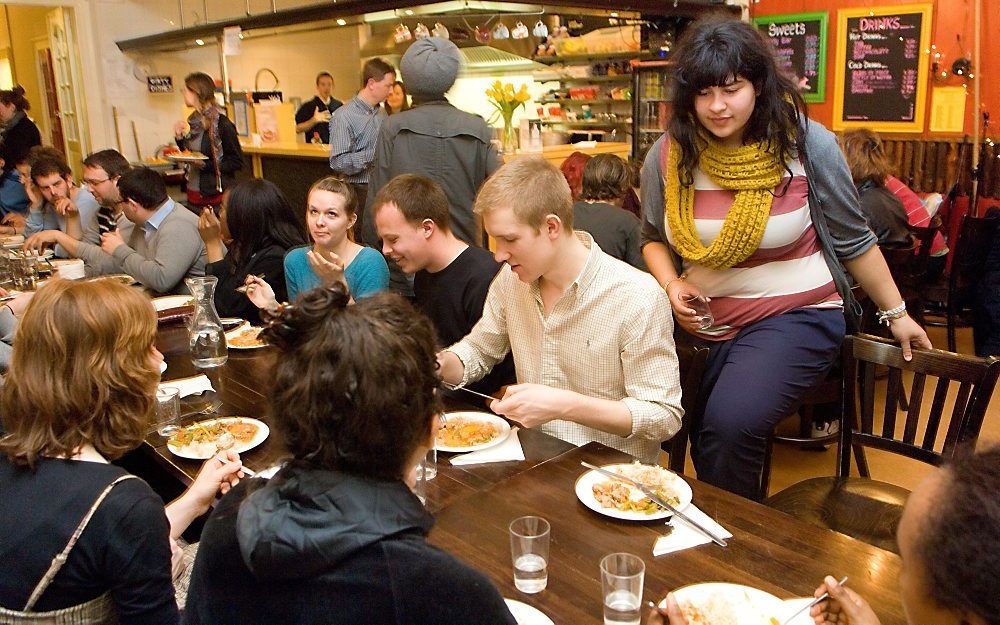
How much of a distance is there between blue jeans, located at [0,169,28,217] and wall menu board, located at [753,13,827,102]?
6.52 m

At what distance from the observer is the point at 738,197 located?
246 centimetres

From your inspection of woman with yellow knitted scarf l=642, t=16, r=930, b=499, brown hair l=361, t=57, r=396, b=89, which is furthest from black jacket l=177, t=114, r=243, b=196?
woman with yellow knitted scarf l=642, t=16, r=930, b=499

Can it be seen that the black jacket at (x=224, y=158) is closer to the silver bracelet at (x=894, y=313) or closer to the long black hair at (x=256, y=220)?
the long black hair at (x=256, y=220)

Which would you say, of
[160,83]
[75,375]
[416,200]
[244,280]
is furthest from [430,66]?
[160,83]

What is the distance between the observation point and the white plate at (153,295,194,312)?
363 centimetres

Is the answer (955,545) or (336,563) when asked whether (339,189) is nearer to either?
(336,563)

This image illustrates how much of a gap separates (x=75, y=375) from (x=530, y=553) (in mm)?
922

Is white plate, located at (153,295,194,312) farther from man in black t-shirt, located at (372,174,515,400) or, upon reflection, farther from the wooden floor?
the wooden floor

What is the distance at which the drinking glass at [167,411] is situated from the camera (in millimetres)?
2225

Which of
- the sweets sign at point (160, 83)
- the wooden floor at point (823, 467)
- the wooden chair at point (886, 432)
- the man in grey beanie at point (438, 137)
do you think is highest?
the sweets sign at point (160, 83)

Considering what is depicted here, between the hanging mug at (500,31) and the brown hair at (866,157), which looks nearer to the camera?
the brown hair at (866,157)

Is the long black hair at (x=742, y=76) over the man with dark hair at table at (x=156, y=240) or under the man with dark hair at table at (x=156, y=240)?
over

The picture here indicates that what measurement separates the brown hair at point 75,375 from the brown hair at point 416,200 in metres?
1.33

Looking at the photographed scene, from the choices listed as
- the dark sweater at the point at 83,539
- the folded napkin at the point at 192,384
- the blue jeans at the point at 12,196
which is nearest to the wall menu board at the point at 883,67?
the folded napkin at the point at 192,384
